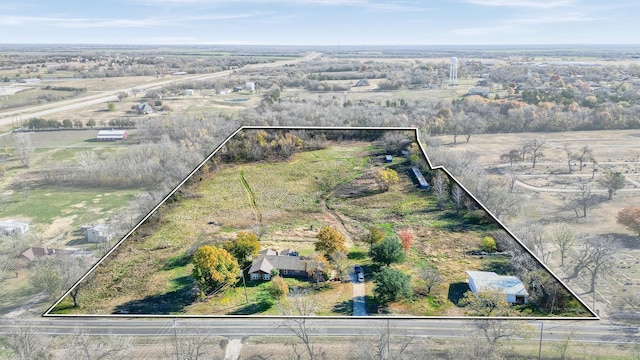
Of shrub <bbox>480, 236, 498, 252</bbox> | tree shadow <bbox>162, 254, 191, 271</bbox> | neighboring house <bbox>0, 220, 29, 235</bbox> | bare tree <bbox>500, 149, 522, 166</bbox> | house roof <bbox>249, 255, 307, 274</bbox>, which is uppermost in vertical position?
shrub <bbox>480, 236, 498, 252</bbox>

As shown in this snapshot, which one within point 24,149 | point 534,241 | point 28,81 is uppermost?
point 28,81

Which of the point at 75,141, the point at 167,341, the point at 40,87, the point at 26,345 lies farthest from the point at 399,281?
the point at 40,87

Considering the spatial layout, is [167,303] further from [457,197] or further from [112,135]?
[112,135]

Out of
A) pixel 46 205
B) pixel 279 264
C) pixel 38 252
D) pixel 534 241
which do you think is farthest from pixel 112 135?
pixel 279 264

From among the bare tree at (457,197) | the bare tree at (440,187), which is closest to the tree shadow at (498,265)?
the bare tree at (457,197)

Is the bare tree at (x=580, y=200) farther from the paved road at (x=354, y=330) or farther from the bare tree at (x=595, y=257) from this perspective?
the paved road at (x=354, y=330)

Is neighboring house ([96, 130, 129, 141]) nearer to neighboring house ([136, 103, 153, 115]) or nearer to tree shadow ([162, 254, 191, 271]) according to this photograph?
neighboring house ([136, 103, 153, 115])

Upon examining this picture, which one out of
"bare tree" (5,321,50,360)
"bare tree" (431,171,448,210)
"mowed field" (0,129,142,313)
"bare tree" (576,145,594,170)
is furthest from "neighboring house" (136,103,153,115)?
"bare tree" (431,171,448,210)
